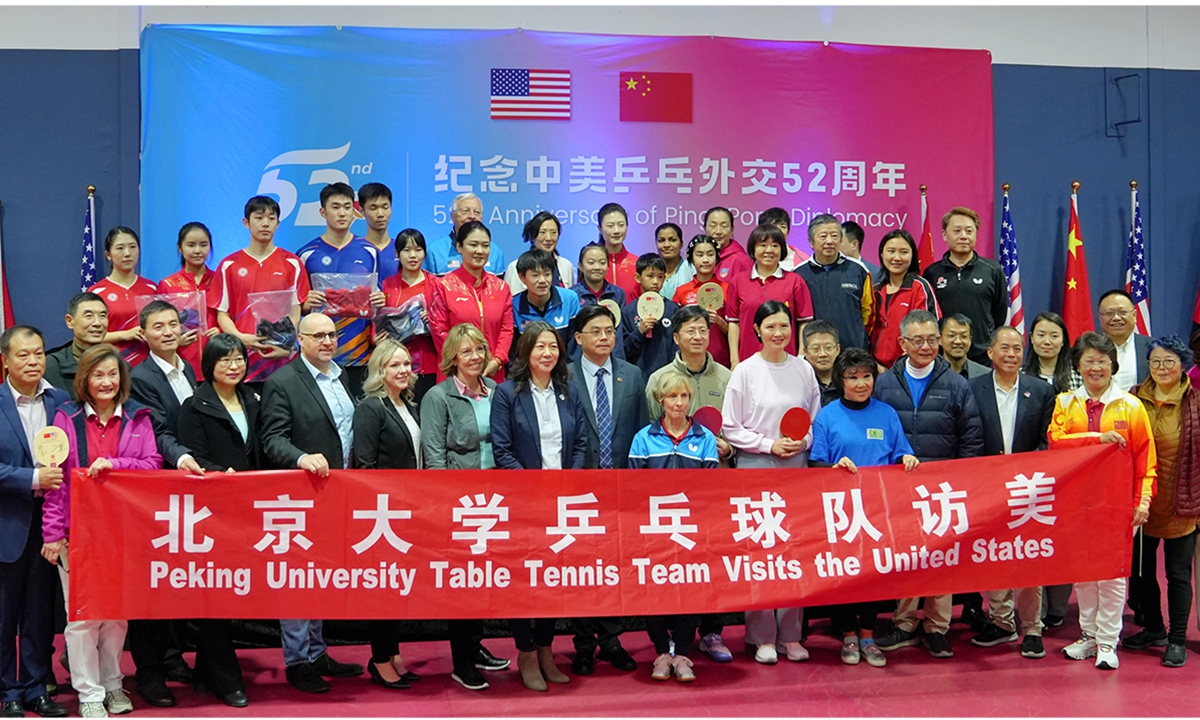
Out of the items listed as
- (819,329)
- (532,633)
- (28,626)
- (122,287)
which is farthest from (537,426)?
(122,287)

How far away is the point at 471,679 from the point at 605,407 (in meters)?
1.41

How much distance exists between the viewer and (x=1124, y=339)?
6320mm

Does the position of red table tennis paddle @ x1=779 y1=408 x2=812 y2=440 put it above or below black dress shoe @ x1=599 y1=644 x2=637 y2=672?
above

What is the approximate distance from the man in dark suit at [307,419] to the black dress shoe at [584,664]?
1.16m

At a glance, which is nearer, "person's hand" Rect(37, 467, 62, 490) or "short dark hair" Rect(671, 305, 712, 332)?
"person's hand" Rect(37, 467, 62, 490)

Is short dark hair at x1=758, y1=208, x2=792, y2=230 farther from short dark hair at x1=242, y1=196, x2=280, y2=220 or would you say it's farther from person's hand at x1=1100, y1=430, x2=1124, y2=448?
short dark hair at x1=242, y1=196, x2=280, y2=220

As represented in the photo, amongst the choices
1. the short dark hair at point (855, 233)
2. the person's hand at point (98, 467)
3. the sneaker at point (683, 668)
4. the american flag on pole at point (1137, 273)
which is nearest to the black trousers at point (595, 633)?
the sneaker at point (683, 668)

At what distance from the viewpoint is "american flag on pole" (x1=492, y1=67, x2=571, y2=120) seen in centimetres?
800

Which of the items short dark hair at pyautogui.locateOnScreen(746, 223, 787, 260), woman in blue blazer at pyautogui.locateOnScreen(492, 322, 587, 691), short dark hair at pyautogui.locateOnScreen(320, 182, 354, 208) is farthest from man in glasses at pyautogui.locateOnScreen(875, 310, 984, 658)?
short dark hair at pyautogui.locateOnScreen(320, 182, 354, 208)

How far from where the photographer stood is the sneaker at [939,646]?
5.43 m

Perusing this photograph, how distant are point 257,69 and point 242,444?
3862 mm

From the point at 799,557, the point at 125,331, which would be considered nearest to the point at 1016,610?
the point at 799,557

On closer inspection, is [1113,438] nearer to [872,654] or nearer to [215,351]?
[872,654]

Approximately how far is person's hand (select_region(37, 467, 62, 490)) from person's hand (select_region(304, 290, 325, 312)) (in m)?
1.87
